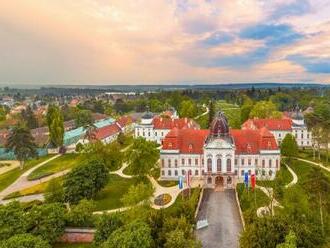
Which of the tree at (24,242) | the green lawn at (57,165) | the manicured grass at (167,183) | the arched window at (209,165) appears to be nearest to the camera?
the tree at (24,242)

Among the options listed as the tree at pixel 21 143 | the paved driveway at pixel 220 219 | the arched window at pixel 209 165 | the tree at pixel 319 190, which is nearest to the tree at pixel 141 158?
the arched window at pixel 209 165

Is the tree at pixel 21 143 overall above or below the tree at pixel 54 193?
above

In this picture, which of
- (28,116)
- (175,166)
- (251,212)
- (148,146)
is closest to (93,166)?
(148,146)

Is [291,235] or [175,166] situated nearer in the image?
[291,235]

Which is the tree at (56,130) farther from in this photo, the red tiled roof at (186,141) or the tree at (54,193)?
the tree at (54,193)

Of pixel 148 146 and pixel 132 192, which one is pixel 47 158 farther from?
pixel 132 192

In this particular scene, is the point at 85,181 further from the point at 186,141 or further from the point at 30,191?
the point at 186,141

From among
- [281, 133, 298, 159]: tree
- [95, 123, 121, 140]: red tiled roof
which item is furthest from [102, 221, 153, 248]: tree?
[95, 123, 121, 140]: red tiled roof
